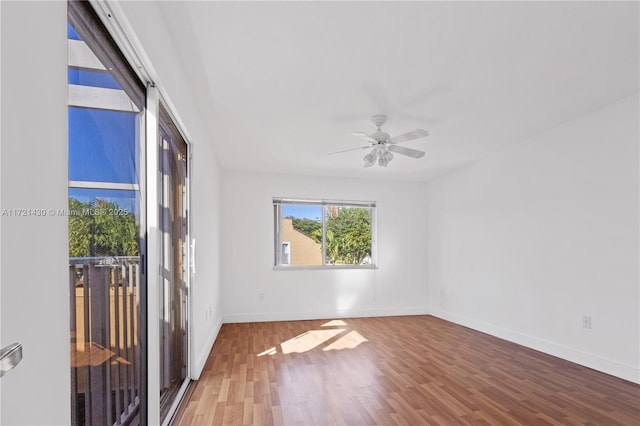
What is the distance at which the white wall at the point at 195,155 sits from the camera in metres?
1.53

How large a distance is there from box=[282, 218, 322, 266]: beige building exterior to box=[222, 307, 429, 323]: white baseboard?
0.81m

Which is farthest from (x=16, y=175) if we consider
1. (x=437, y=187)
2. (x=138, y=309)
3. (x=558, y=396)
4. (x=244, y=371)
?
(x=437, y=187)

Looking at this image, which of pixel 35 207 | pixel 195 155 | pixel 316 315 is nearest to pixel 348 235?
pixel 316 315

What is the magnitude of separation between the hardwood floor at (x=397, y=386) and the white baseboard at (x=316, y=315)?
92cm

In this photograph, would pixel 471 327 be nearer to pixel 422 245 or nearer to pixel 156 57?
pixel 422 245

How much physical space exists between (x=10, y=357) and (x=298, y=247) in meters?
4.82

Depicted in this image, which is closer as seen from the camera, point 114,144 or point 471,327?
point 114,144

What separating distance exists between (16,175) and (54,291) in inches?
12.2

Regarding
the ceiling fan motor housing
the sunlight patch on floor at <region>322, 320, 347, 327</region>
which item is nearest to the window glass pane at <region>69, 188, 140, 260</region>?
the ceiling fan motor housing

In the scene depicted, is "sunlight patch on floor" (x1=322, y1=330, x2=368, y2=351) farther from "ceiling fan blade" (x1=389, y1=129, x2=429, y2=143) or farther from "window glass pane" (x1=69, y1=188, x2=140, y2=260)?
"window glass pane" (x1=69, y1=188, x2=140, y2=260)

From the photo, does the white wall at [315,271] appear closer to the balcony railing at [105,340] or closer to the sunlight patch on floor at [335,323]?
the sunlight patch on floor at [335,323]

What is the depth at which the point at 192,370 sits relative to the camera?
2.76 metres

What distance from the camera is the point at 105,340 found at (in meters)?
1.28

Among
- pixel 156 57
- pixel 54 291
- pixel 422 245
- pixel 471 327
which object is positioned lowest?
pixel 471 327
